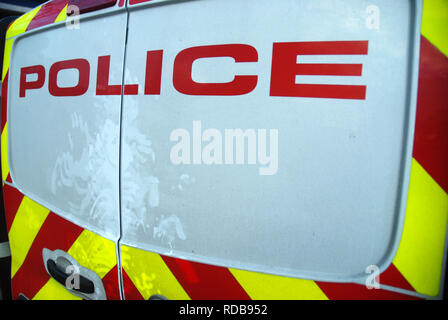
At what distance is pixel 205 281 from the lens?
812mm

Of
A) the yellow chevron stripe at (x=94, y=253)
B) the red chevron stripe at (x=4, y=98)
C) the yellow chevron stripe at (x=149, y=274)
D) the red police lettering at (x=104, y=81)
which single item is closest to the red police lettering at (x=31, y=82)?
the red chevron stripe at (x=4, y=98)

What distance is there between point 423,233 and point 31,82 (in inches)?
49.9

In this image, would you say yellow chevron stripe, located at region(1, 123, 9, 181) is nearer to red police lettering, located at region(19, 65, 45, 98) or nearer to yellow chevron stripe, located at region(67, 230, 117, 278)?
red police lettering, located at region(19, 65, 45, 98)

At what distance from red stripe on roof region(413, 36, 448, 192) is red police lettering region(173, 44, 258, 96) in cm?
35

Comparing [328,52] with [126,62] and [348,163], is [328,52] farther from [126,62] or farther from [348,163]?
[126,62]

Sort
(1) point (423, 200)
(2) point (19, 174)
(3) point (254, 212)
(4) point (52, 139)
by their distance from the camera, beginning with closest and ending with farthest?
1. (1) point (423, 200)
2. (3) point (254, 212)
3. (4) point (52, 139)
4. (2) point (19, 174)

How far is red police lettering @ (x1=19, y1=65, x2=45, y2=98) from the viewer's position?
3.38 feet

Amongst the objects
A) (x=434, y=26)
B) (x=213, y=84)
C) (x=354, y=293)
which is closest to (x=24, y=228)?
(x=213, y=84)

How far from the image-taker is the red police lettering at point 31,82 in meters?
1.03

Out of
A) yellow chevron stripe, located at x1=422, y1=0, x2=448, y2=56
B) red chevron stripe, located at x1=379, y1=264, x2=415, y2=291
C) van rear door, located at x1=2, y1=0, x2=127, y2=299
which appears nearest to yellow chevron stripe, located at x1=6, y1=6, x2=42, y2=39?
van rear door, located at x1=2, y1=0, x2=127, y2=299

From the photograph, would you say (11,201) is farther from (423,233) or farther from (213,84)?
(423,233)

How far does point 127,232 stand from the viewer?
901 mm
